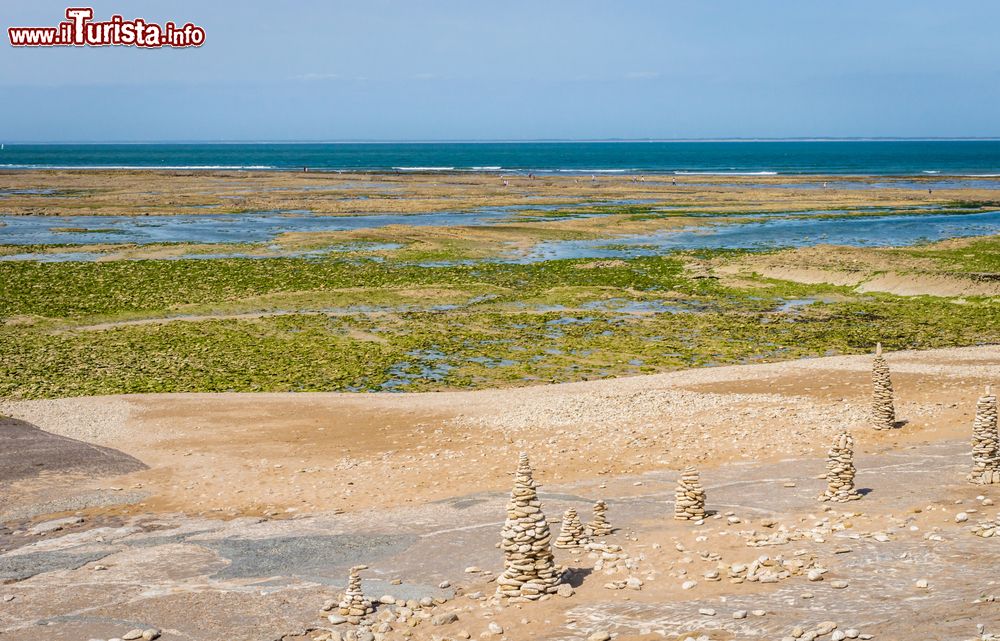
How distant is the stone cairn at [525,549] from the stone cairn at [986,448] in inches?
393

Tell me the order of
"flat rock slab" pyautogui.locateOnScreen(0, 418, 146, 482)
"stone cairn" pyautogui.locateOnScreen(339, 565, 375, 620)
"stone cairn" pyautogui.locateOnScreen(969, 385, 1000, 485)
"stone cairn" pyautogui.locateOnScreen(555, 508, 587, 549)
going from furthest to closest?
"flat rock slab" pyautogui.locateOnScreen(0, 418, 146, 482)
"stone cairn" pyautogui.locateOnScreen(969, 385, 1000, 485)
"stone cairn" pyautogui.locateOnScreen(555, 508, 587, 549)
"stone cairn" pyautogui.locateOnScreen(339, 565, 375, 620)

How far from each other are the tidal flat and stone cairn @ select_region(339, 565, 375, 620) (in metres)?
19.8

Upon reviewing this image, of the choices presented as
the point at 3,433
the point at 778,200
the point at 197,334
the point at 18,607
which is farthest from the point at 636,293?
the point at 778,200

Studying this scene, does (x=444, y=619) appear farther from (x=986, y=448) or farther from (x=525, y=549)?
(x=986, y=448)

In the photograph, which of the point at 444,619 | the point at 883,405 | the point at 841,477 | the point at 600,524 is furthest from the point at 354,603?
the point at 883,405

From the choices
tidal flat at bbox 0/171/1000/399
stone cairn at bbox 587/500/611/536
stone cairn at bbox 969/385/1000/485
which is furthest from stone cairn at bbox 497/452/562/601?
tidal flat at bbox 0/171/1000/399

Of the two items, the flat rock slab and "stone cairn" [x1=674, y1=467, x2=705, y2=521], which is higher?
"stone cairn" [x1=674, y1=467, x2=705, y2=521]

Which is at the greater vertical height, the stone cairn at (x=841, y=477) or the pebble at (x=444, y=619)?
the stone cairn at (x=841, y=477)

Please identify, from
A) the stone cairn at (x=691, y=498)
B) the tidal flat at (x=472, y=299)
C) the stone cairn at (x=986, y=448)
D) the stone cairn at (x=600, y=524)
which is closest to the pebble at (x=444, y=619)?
the stone cairn at (x=600, y=524)

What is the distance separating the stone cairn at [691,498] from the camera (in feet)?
63.8

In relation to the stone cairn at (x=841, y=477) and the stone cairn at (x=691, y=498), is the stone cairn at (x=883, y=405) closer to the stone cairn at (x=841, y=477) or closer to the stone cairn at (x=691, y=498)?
the stone cairn at (x=841, y=477)

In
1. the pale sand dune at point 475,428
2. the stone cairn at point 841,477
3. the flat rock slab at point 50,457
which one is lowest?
the flat rock slab at point 50,457

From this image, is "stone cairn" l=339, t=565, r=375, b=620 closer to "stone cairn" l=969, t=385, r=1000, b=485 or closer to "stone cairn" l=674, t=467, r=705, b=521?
"stone cairn" l=674, t=467, r=705, b=521

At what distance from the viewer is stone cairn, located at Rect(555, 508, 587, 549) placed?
18266 millimetres
